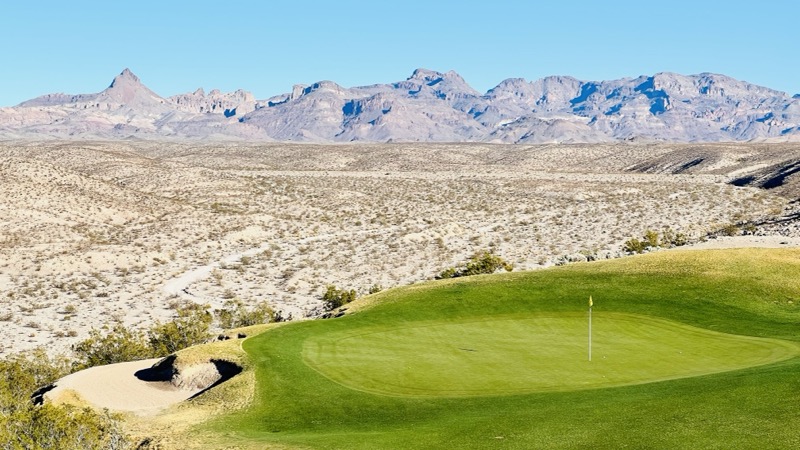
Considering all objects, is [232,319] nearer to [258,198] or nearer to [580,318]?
[580,318]

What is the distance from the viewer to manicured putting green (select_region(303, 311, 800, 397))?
19.9 metres

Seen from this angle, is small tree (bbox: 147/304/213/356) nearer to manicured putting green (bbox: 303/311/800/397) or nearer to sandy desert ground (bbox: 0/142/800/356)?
sandy desert ground (bbox: 0/142/800/356)

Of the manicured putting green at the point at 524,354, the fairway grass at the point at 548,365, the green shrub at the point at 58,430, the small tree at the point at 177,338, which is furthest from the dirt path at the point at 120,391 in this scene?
the small tree at the point at 177,338

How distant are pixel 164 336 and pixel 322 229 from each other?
135 feet

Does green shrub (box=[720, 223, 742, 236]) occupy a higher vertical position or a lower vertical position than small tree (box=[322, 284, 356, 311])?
higher

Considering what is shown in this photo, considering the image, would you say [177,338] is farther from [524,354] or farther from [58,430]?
[524,354]

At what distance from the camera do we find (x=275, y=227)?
72.1 m

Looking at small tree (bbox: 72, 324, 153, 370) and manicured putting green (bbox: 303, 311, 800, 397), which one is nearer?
manicured putting green (bbox: 303, 311, 800, 397)

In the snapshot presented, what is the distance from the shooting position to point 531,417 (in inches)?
655

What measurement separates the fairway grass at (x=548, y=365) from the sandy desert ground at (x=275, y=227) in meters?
15.8

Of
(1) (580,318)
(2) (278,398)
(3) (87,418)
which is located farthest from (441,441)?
(1) (580,318)

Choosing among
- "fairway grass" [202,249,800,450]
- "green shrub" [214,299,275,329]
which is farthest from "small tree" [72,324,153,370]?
"green shrub" [214,299,275,329]

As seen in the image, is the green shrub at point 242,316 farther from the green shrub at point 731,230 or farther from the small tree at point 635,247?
the green shrub at point 731,230

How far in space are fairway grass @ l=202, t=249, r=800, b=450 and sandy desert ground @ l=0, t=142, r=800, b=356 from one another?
1582 centimetres
